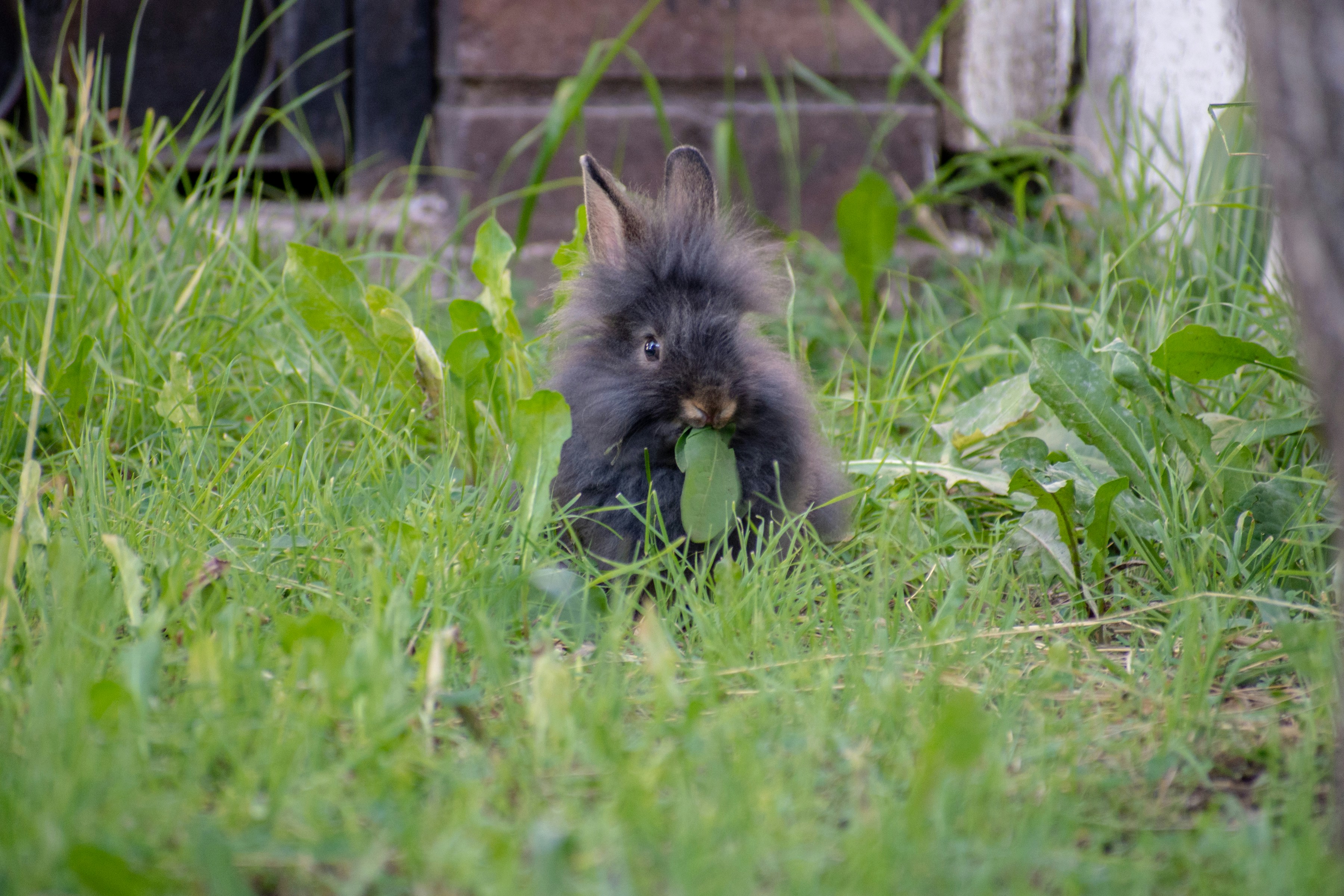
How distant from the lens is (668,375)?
254cm

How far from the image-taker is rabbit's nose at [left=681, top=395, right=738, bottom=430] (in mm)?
2484

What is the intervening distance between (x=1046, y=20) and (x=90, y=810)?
209 inches

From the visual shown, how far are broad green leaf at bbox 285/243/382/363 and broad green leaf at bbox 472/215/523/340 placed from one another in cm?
34

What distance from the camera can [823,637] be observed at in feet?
7.35

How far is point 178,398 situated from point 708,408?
4.87 feet

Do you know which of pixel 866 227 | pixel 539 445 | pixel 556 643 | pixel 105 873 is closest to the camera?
pixel 105 873

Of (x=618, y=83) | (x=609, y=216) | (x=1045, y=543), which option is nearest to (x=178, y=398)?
(x=609, y=216)

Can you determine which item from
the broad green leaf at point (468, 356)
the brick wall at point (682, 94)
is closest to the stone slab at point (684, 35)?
the brick wall at point (682, 94)

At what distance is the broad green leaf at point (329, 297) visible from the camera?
3.05 meters

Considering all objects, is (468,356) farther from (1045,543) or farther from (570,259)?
(1045,543)

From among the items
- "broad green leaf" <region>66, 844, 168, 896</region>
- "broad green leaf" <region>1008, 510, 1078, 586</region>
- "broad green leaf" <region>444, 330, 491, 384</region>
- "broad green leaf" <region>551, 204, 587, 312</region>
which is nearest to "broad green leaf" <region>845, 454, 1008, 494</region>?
"broad green leaf" <region>1008, 510, 1078, 586</region>

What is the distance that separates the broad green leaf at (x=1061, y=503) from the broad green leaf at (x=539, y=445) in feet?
3.41

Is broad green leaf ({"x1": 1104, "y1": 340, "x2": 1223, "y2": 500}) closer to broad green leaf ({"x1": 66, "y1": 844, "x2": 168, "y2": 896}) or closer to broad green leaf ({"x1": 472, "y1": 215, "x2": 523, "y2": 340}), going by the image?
broad green leaf ({"x1": 472, "y1": 215, "x2": 523, "y2": 340})

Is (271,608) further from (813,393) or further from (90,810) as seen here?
(813,393)
